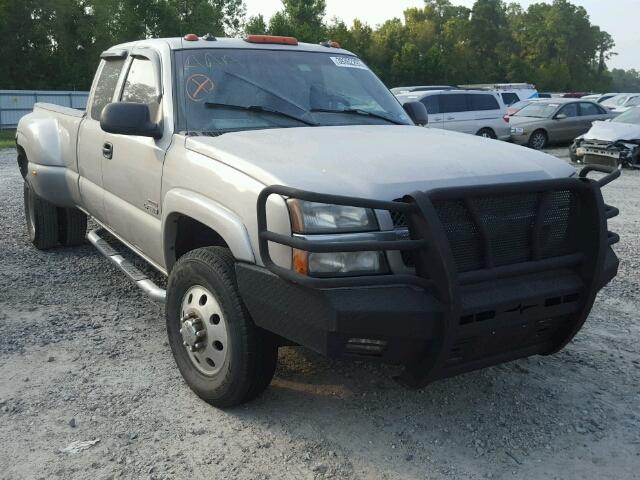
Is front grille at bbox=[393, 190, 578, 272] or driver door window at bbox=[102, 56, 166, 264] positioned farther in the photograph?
driver door window at bbox=[102, 56, 166, 264]

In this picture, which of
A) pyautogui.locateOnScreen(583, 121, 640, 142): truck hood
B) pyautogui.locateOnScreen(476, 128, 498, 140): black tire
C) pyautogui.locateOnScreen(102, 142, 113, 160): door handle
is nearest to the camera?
pyautogui.locateOnScreen(102, 142, 113, 160): door handle

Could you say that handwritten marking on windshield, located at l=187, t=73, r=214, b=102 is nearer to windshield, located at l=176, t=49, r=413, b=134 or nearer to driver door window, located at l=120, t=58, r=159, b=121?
windshield, located at l=176, t=49, r=413, b=134

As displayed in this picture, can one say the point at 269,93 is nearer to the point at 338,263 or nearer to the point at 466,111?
the point at 338,263

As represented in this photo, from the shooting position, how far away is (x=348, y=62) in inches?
190

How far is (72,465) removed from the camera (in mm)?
3002

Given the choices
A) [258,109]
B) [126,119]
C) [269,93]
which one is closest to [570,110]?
[269,93]

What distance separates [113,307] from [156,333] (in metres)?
0.69

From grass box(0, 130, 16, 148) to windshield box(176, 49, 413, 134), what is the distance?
55.9ft

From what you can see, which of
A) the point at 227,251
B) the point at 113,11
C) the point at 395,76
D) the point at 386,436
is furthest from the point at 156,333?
the point at 395,76

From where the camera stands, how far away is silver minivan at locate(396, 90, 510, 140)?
17.9m


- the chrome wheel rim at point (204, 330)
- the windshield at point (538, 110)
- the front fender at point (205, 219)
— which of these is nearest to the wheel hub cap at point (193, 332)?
the chrome wheel rim at point (204, 330)

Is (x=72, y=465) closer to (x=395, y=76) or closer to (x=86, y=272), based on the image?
(x=86, y=272)

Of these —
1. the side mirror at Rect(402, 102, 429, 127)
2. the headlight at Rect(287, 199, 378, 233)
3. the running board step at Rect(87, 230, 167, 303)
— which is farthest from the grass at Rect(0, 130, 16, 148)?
the headlight at Rect(287, 199, 378, 233)

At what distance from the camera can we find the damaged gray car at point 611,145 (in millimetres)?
14266
